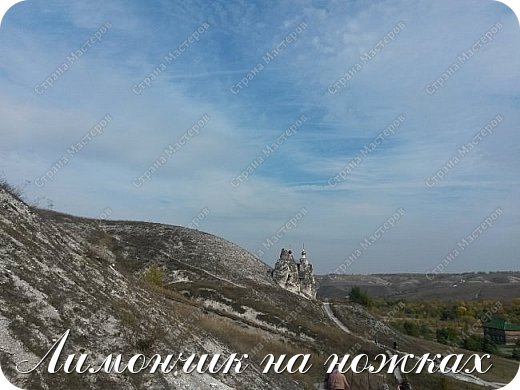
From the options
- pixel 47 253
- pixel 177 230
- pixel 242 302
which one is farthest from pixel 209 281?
pixel 47 253

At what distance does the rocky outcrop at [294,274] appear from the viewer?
73875mm

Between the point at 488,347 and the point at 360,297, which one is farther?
the point at 360,297

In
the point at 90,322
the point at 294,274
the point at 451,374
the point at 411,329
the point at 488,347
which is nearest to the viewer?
the point at 90,322

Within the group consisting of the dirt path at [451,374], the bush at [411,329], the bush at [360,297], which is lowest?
the dirt path at [451,374]

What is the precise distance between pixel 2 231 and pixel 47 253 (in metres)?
1.81

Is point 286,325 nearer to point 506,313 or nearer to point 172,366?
point 172,366

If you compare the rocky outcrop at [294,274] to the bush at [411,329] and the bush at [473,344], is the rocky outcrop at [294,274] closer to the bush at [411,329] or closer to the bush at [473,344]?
the bush at [411,329]

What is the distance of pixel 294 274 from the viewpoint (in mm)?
77250

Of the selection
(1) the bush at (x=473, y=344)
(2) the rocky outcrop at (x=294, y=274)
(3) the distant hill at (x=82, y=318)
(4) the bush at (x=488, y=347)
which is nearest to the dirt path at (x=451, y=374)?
(2) the rocky outcrop at (x=294, y=274)

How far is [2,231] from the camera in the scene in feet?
49.5

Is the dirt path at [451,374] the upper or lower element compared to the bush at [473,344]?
lower

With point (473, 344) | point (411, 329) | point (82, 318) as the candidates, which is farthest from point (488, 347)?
point (82, 318)

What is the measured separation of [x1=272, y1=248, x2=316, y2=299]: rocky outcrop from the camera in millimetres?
73875

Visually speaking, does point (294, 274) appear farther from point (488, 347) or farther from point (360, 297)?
point (488, 347)
